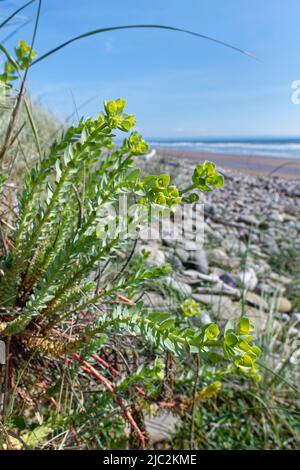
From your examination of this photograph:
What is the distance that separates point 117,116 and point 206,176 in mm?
176

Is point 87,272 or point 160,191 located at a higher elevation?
point 160,191

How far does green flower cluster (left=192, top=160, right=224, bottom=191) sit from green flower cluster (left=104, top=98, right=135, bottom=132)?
0.45 feet

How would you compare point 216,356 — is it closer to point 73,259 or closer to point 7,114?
point 73,259

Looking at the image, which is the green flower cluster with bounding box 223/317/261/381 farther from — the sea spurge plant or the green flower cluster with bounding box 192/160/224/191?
the green flower cluster with bounding box 192/160/224/191

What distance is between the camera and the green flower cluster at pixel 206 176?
2.26ft

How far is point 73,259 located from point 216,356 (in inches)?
13.1

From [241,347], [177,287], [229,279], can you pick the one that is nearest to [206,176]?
[241,347]

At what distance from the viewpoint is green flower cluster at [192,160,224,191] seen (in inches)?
27.1

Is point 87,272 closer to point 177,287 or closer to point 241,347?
point 241,347

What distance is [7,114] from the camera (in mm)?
2631

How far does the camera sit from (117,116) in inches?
27.3

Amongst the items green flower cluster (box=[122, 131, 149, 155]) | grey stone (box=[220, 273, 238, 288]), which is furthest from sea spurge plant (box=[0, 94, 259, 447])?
grey stone (box=[220, 273, 238, 288])

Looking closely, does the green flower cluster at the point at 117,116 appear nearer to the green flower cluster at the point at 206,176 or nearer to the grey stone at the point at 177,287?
the green flower cluster at the point at 206,176

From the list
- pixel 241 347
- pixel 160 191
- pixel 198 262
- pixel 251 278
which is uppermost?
pixel 160 191
